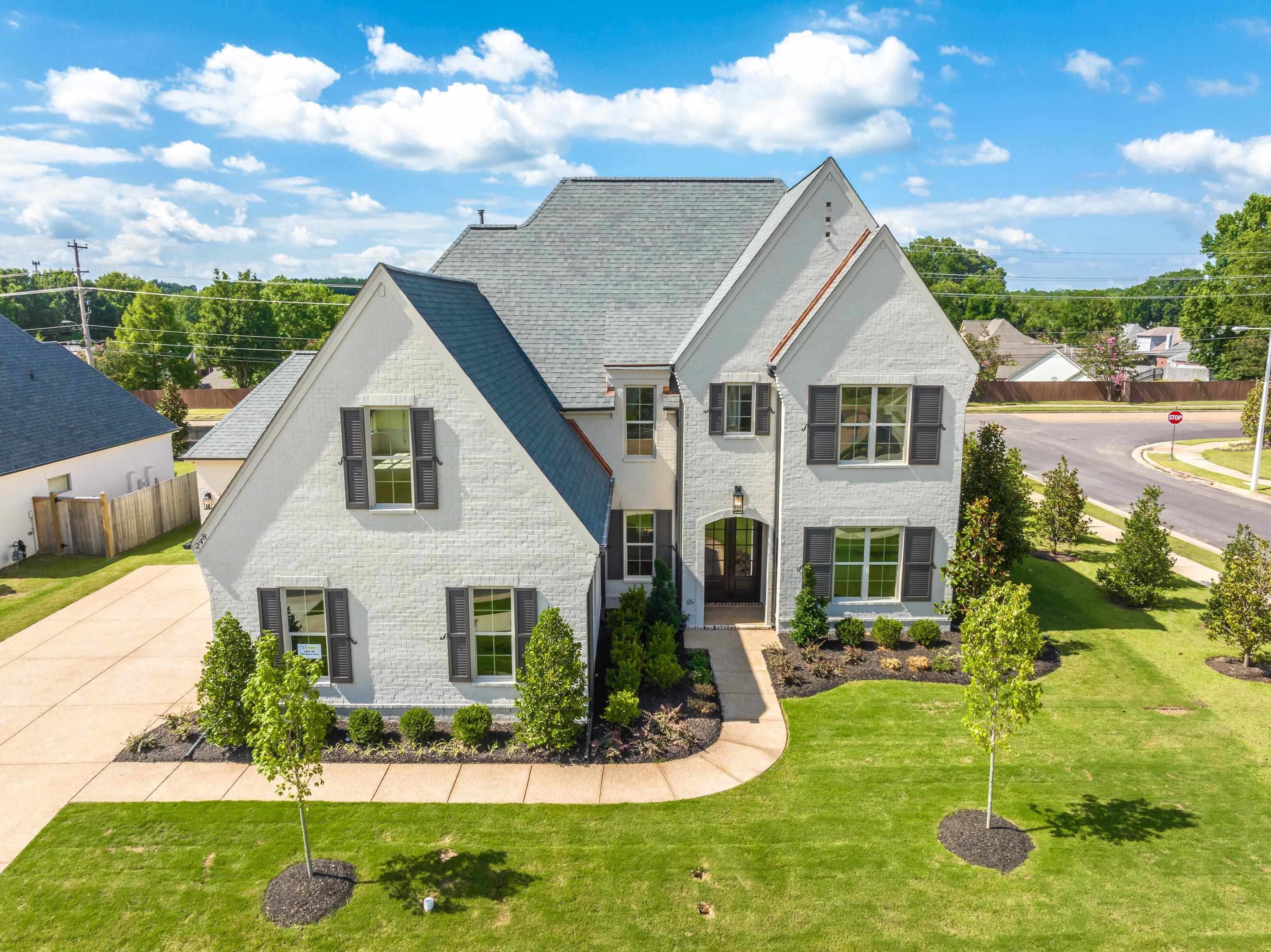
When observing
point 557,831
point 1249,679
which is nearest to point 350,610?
point 557,831

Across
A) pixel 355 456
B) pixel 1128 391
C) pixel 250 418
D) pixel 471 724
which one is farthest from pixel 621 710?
pixel 1128 391

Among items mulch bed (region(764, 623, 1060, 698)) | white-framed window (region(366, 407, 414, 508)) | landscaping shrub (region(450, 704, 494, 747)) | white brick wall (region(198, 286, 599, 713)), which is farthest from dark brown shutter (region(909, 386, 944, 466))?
white-framed window (region(366, 407, 414, 508))

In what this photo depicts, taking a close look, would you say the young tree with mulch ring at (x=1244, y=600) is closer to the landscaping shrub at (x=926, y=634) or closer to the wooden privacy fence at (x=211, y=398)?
the landscaping shrub at (x=926, y=634)

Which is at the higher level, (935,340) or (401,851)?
(935,340)

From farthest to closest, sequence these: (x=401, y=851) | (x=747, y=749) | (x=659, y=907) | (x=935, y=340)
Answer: (x=935, y=340)
(x=747, y=749)
(x=401, y=851)
(x=659, y=907)

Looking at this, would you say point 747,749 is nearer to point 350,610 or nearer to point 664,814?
point 664,814

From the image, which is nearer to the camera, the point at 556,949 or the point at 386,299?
the point at 556,949

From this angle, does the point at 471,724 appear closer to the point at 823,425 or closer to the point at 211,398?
the point at 823,425
